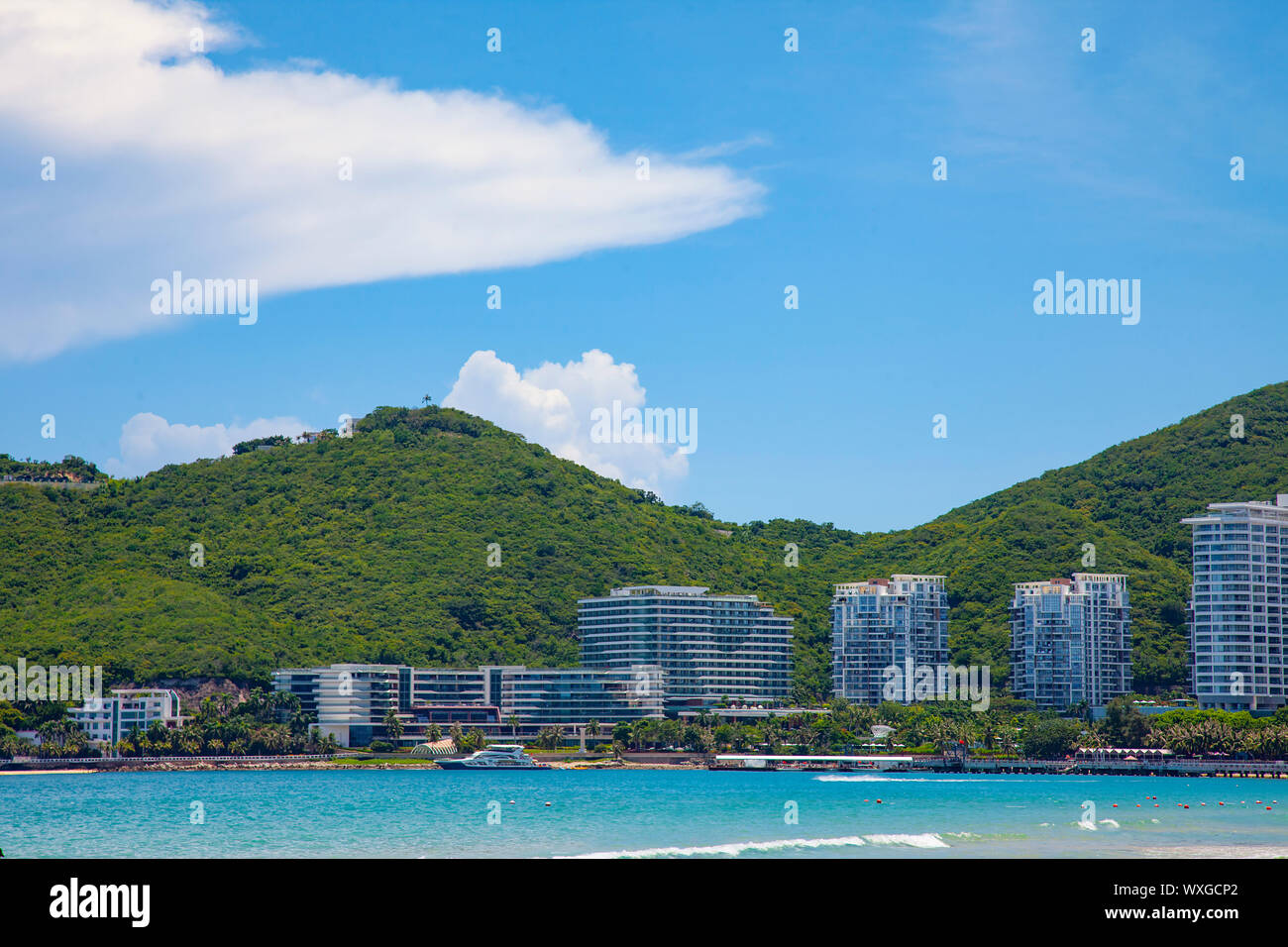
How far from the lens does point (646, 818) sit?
7575cm

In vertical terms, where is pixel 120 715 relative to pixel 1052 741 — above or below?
above

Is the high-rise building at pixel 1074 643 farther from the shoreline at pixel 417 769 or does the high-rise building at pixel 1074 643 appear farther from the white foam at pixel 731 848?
the white foam at pixel 731 848

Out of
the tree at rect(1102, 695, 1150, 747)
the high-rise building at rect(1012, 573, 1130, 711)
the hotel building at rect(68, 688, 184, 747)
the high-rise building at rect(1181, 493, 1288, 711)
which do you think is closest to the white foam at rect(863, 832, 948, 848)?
the tree at rect(1102, 695, 1150, 747)

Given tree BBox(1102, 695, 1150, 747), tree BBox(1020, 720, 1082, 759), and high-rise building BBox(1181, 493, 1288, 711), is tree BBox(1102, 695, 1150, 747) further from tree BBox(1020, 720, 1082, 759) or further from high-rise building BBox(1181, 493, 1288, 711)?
high-rise building BBox(1181, 493, 1288, 711)

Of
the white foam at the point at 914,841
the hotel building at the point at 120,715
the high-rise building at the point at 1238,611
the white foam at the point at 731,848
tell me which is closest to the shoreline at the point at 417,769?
the hotel building at the point at 120,715

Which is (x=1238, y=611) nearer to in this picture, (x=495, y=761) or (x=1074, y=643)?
(x=1074, y=643)

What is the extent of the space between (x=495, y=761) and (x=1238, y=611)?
90495 mm

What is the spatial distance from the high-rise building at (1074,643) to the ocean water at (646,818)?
147ft

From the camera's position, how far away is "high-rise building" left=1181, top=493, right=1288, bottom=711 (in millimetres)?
169500

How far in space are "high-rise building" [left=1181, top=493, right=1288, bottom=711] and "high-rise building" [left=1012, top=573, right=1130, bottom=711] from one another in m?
12.7

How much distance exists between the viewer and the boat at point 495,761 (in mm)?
175625

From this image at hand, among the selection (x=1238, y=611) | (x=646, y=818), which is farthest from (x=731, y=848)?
(x=1238, y=611)

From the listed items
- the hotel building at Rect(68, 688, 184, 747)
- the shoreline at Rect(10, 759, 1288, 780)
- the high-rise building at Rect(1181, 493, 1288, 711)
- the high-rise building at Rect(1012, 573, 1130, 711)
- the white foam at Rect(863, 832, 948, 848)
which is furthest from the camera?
the high-rise building at Rect(1012, 573, 1130, 711)
